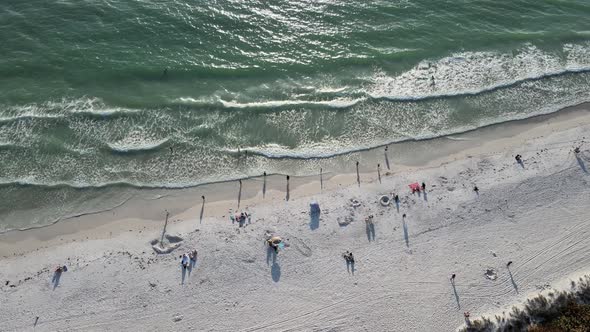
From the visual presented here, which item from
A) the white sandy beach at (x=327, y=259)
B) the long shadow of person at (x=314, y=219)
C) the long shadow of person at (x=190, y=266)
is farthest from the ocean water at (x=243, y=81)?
the long shadow of person at (x=190, y=266)

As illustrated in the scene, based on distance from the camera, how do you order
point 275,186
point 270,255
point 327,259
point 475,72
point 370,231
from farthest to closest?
point 475,72 → point 275,186 → point 370,231 → point 270,255 → point 327,259

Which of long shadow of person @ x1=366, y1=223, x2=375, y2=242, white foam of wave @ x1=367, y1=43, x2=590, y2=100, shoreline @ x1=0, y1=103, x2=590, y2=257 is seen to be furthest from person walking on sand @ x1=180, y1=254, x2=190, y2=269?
white foam of wave @ x1=367, y1=43, x2=590, y2=100

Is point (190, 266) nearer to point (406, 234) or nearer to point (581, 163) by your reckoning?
point (406, 234)

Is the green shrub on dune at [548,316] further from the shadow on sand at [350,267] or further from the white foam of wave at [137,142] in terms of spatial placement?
the white foam of wave at [137,142]

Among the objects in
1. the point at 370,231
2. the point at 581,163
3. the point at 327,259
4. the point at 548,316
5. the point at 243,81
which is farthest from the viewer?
the point at 243,81

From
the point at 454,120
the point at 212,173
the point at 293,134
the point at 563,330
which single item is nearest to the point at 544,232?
the point at 563,330

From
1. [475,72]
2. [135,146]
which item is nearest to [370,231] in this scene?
[135,146]

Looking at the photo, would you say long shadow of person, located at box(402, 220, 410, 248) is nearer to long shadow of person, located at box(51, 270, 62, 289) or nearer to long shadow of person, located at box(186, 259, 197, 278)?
long shadow of person, located at box(186, 259, 197, 278)
